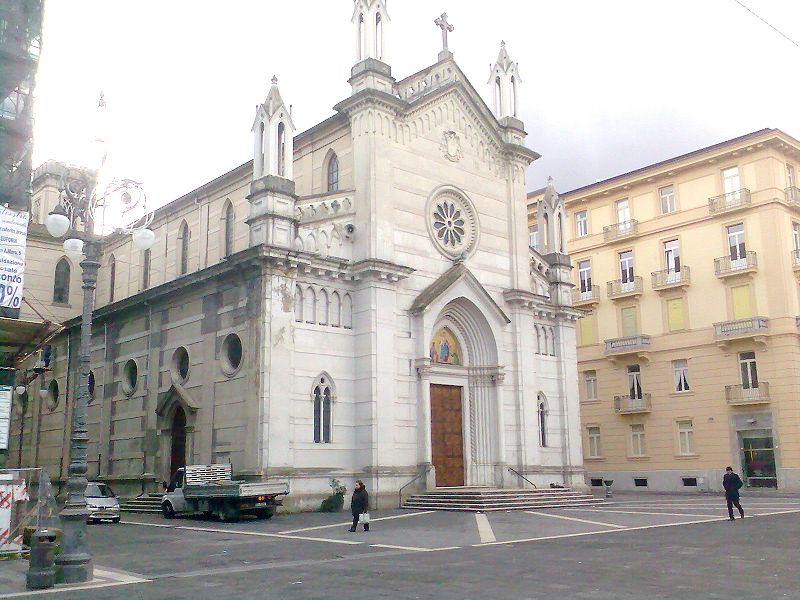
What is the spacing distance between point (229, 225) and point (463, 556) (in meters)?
26.2

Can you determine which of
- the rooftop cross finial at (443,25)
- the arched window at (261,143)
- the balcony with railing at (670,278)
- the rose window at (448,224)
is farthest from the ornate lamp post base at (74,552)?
the balcony with railing at (670,278)

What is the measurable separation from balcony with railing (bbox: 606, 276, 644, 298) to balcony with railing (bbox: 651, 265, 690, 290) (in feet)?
3.22

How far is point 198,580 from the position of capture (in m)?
13.5

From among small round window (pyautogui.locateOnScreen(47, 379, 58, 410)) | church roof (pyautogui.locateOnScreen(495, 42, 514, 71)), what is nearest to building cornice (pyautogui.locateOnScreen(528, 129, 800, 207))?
church roof (pyautogui.locateOnScreen(495, 42, 514, 71))

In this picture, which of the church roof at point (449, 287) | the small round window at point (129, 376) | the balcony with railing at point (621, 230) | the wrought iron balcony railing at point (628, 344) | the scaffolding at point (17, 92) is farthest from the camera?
the balcony with railing at point (621, 230)

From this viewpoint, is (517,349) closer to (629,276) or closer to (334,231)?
(334,231)

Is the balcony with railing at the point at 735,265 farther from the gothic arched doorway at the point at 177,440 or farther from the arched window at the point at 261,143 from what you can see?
the gothic arched doorway at the point at 177,440

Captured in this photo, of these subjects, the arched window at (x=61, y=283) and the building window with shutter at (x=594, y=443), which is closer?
the arched window at (x=61, y=283)

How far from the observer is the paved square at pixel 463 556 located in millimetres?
12039

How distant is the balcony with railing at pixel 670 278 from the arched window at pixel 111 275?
1196 inches

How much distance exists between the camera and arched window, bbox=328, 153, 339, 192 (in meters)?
33.7

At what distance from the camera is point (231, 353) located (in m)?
30.0

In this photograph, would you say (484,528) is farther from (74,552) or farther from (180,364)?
(180,364)

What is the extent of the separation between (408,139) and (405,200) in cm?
257
